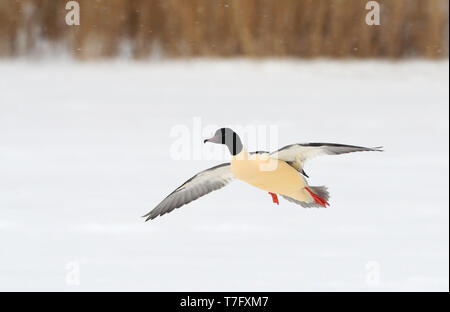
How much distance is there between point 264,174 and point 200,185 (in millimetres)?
119

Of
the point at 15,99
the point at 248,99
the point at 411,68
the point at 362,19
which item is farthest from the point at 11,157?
the point at 411,68

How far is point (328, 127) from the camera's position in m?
2.82

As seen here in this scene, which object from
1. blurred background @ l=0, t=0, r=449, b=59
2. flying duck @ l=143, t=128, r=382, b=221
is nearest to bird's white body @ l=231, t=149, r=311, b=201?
flying duck @ l=143, t=128, r=382, b=221

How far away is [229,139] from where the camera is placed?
118 cm

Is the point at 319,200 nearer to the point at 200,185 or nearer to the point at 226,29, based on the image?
the point at 200,185

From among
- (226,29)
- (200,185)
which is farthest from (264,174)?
(226,29)

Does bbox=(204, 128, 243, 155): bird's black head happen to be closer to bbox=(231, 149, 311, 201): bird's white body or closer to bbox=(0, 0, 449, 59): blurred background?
bbox=(231, 149, 311, 201): bird's white body

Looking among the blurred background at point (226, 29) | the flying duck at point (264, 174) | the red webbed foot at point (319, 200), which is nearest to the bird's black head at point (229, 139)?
the flying duck at point (264, 174)

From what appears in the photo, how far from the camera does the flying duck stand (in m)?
1.17

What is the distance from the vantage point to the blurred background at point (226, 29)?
3.57 metres

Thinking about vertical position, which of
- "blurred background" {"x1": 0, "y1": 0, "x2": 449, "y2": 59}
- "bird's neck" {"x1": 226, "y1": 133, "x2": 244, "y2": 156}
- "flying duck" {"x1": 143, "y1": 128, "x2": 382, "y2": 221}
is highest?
"blurred background" {"x1": 0, "y1": 0, "x2": 449, "y2": 59}

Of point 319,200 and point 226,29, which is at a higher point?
point 226,29

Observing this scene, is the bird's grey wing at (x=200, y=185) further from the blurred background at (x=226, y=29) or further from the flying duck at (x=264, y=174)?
the blurred background at (x=226, y=29)

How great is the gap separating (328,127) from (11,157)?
3.52 ft
